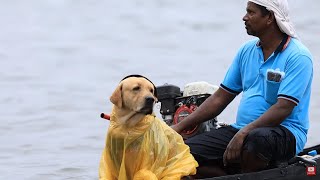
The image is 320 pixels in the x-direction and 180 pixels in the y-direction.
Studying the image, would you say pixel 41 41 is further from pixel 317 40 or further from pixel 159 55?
pixel 317 40

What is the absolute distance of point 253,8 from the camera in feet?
19.1

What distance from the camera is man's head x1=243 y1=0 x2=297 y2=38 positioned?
5.78 metres

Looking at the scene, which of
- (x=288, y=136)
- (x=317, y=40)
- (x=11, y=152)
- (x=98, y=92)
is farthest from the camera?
(x=317, y=40)

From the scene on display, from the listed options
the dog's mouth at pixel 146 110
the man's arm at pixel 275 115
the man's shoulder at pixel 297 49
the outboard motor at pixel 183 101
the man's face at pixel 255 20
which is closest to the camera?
the dog's mouth at pixel 146 110

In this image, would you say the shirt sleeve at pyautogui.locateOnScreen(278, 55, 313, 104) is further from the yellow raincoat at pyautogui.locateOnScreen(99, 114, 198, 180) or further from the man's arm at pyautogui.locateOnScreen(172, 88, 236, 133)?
the yellow raincoat at pyautogui.locateOnScreen(99, 114, 198, 180)

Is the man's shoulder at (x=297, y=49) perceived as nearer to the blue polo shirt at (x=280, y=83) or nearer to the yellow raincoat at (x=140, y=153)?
the blue polo shirt at (x=280, y=83)

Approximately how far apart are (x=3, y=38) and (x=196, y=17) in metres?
3.80

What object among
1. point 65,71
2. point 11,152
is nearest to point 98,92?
point 65,71

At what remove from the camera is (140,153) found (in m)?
5.33

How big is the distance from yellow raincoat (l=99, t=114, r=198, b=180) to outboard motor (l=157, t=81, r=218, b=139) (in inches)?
38.8

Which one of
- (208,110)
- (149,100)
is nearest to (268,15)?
(208,110)

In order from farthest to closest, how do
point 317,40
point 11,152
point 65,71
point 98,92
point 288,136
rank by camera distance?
point 317,40
point 65,71
point 98,92
point 11,152
point 288,136

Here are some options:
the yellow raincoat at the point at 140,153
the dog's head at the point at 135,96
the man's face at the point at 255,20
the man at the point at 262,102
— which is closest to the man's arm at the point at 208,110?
the man at the point at 262,102

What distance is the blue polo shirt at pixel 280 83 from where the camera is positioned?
5629mm
